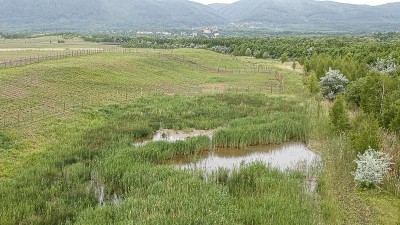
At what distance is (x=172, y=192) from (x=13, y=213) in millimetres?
7731

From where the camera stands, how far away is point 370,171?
2469 cm

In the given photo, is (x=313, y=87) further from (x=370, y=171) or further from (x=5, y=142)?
(x=5, y=142)

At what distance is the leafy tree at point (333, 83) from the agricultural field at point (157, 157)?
2.33 m

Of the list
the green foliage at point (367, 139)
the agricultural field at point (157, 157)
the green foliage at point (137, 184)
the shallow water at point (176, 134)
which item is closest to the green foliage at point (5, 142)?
the agricultural field at point (157, 157)

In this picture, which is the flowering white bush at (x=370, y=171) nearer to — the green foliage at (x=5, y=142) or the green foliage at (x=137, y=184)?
the green foliage at (x=137, y=184)

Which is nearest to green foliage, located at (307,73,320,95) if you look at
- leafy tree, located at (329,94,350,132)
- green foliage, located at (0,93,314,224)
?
green foliage, located at (0,93,314,224)

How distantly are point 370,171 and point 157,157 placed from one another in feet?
45.3

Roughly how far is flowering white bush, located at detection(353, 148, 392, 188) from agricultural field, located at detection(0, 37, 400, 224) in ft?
1.92

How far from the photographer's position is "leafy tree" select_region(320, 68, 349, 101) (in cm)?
5284

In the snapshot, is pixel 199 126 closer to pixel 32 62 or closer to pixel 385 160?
pixel 385 160

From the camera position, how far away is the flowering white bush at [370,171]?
24.6m

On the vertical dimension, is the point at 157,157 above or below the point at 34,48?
below

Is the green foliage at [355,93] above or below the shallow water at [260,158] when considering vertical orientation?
above

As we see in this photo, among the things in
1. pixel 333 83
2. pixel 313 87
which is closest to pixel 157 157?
pixel 333 83
